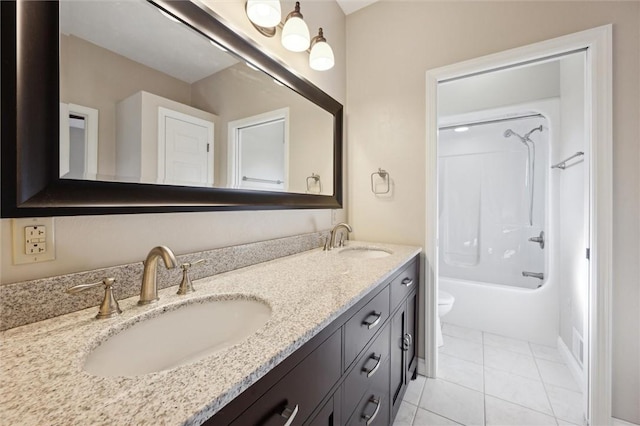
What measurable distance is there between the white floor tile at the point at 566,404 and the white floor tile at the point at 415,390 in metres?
0.70

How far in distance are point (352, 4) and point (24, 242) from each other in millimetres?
2424

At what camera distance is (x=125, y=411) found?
1.23 feet

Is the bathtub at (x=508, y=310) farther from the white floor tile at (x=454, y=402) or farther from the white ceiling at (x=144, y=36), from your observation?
the white ceiling at (x=144, y=36)

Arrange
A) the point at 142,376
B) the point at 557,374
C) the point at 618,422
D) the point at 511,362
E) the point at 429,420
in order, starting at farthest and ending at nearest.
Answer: the point at 511,362 < the point at 557,374 < the point at 429,420 < the point at 618,422 < the point at 142,376

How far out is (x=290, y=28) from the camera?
1.37m

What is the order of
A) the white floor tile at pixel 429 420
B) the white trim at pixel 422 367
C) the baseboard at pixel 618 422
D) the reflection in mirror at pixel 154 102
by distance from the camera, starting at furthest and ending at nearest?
the white trim at pixel 422 367
the white floor tile at pixel 429 420
the baseboard at pixel 618 422
the reflection in mirror at pixel 154 102

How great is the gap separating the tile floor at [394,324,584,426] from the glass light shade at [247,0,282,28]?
7.06 feet

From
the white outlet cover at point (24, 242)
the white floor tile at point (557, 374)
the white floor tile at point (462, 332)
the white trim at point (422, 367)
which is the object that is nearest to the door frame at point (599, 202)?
the white floor tile at point (557, 374)

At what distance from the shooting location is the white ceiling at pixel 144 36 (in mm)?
745

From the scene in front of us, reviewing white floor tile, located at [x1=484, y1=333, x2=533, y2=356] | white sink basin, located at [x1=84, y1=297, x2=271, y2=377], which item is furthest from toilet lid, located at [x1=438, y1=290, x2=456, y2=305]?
white sink basin, located at [x1=84, y1=297, x2=271, y2=377]

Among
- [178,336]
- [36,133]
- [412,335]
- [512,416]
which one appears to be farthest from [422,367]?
[36,133]

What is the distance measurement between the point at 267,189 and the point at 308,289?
653 millimetres

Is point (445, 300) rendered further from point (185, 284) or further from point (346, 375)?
point (185, 284)

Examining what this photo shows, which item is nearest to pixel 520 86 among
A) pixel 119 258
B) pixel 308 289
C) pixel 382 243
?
pixel 382 243
